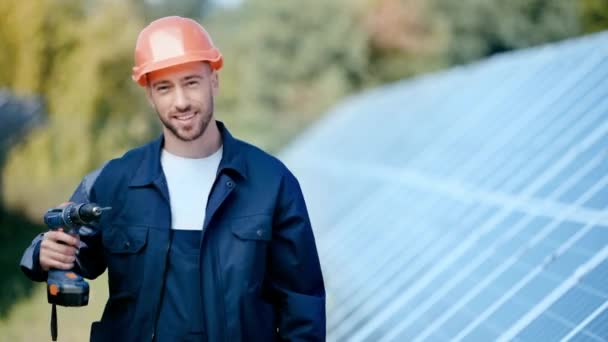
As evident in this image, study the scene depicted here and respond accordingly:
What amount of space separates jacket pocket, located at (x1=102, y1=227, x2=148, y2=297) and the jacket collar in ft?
0.51

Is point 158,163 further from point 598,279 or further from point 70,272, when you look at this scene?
point 598,279

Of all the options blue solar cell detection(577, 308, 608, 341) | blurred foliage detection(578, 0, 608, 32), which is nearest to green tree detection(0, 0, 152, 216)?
blurred foliage detection(578, 0, 608, 32)

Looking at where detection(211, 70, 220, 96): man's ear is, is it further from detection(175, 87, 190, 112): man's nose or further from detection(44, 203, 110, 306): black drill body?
→ detection(44, 203, 110, 306): black drill body

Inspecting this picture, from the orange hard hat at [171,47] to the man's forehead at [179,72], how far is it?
18 millimetres

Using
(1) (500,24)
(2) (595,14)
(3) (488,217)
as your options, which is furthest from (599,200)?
(1) (500,24)

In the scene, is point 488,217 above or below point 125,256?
below

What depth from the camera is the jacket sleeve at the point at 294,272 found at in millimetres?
3258

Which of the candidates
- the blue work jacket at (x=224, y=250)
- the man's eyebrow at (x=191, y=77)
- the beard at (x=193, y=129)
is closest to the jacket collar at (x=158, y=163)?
the blue work jacket at (x=224, y=250)

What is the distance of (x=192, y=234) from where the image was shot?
3.22 metres

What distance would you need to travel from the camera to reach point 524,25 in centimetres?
3281

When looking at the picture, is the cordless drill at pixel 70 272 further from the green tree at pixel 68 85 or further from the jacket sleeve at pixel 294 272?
the green tree at pixel 68 85

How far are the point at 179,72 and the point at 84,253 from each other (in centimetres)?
63

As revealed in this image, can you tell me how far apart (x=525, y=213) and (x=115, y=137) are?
14343 mm

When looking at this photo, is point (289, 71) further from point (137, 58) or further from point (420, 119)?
point (137, 58)
